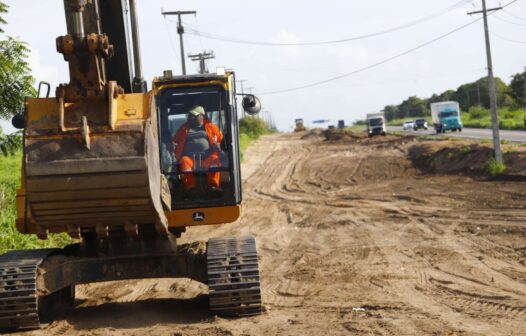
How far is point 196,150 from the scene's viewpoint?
35.5 feet

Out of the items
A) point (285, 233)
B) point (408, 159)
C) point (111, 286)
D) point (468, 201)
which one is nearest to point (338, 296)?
point (111, 286)

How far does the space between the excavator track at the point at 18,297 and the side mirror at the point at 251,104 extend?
3317 mm

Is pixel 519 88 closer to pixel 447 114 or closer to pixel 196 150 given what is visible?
pixel 447 114

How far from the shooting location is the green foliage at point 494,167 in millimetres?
30797

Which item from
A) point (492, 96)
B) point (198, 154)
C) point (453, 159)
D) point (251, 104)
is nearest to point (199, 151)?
point (198, 154)

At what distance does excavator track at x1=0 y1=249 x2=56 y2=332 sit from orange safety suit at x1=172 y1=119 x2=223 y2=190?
216 cm

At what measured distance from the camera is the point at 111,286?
1327cm

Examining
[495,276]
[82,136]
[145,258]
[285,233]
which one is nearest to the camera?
[82,136]

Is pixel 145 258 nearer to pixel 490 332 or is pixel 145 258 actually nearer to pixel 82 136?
pixel 82 136

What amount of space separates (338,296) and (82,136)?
4.49 m

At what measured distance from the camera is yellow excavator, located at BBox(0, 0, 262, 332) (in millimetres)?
8297

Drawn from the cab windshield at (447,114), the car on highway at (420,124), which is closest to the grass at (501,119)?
the cab windshield at (447,114)

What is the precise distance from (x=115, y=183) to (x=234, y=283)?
2.21 m

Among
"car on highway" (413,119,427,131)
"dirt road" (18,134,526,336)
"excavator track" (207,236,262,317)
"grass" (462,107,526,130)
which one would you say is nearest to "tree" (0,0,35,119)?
"dirt road" (18,134,526,336)
